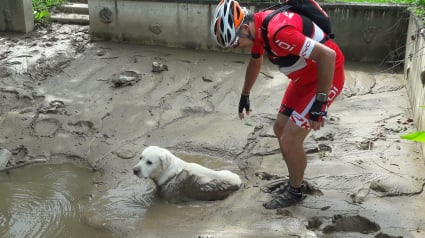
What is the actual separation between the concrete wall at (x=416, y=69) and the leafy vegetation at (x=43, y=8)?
7.22 metres

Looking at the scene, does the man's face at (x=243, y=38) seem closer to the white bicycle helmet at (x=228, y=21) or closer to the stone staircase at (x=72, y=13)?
the white bicycle helmet at (x=228, y=21)

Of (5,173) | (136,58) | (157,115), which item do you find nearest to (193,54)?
(136,58)

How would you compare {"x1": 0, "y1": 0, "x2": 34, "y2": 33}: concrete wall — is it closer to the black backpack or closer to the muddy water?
the muddy water

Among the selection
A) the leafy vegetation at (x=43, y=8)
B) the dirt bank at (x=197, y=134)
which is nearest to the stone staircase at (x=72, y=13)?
the leafy vegetation at (x=43, y=8)

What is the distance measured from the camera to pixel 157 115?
6.87 meters

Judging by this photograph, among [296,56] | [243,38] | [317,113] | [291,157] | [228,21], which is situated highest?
[228,21]

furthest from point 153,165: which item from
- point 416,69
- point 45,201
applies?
point 416,69

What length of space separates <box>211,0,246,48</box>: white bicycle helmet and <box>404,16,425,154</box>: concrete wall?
2.84 m

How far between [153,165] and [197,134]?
163 cm

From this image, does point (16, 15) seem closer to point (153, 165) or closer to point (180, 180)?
point (153, 165)

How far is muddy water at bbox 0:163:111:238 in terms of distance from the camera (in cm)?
459

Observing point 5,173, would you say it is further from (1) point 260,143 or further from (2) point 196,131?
(1) point 260,143

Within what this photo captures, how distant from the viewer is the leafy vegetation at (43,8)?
9898 millimetres

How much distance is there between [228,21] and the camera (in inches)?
150
